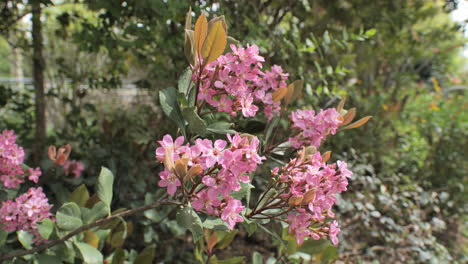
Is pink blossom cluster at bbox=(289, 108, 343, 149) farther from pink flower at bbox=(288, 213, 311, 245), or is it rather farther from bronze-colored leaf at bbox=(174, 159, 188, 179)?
bronze-colored leaf at bbox=(174, 159, 188, 179)

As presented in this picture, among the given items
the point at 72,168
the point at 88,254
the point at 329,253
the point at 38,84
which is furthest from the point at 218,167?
the point at 38,84

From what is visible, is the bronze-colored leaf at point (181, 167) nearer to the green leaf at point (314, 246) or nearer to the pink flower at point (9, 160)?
the pink flower at point (9, 160)

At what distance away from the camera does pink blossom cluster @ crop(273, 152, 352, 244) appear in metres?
0.95

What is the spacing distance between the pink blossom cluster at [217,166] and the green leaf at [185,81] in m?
0.21

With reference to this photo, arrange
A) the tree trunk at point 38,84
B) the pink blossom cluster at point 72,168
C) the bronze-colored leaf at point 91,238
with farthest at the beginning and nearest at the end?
the tree trunk at point 38,84, the pink blossom cluster at point 72,168, the bronze-colored leaf at point 91,238

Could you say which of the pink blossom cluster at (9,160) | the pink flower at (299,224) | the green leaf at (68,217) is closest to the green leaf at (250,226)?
the pink flower at (299,224)

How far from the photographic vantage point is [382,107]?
309cm

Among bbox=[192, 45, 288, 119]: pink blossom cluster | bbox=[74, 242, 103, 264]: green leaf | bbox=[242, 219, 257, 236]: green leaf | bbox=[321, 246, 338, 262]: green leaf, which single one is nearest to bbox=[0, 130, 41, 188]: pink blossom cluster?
bbox=[74, 242, 103, 264]: green leaf

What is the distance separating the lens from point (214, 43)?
89 centimetres

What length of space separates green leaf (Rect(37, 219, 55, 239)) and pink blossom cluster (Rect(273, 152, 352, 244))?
2.68 ft

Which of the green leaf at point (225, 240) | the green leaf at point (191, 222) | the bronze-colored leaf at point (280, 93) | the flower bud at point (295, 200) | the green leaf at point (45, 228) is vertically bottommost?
the green leaf at point (225, 240)

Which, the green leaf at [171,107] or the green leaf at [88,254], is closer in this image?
the green leaf at [171,107]

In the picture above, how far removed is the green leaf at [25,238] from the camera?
132 cm

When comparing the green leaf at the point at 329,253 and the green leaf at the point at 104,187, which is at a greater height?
the green leaf at the point at 104,187
